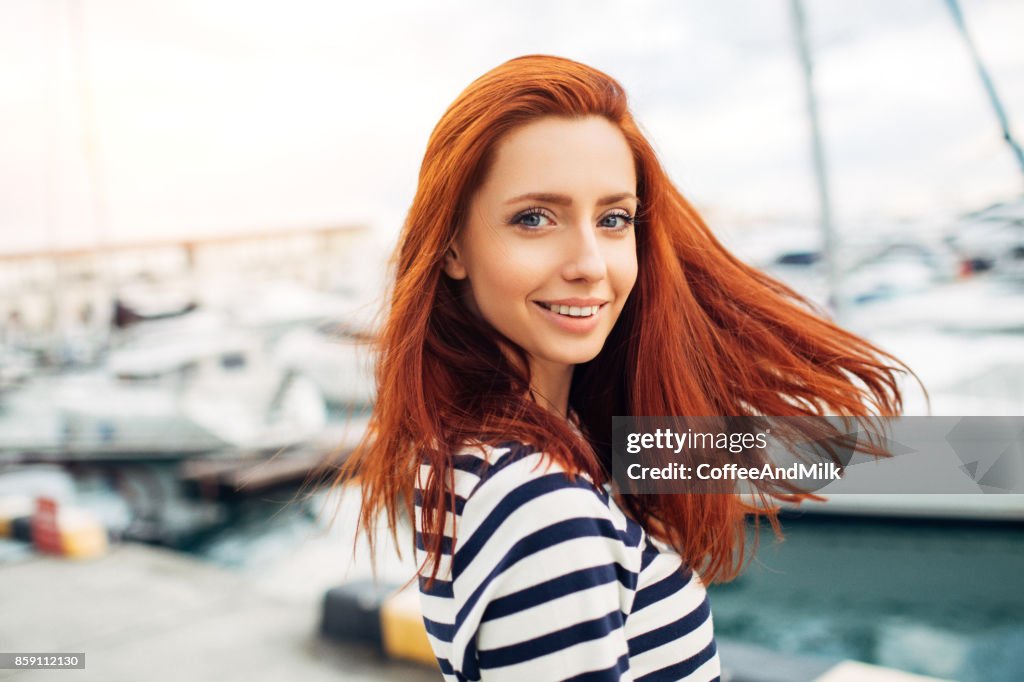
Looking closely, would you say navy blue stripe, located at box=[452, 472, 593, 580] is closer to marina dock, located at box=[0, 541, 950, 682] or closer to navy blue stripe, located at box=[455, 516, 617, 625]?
navy blue stripe, located at box=[455, 516, 617, 625]

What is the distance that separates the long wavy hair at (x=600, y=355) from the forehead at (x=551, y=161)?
0.05ft

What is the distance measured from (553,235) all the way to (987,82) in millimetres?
1772

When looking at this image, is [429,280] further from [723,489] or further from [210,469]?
[210,469]

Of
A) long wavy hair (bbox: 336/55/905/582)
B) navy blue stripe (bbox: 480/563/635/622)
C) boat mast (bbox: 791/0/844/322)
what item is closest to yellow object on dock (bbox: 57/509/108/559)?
long wavy hair (bbox: 336/55/905/582)

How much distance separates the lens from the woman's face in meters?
1.04

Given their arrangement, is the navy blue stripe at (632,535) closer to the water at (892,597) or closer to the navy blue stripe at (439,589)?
the navy blue stripe at (439,589)

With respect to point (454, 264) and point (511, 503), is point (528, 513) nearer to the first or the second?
point (511, 503)

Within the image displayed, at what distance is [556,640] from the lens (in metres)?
0.85

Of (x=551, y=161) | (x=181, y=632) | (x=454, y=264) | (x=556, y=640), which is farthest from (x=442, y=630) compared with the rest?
(x=181, y=632)

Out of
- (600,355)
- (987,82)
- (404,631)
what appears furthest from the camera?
(404,631)

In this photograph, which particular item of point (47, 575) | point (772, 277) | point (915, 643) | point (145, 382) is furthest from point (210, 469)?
point (772, 277)

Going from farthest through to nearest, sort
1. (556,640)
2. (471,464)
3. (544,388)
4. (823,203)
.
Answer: (823,203), (544,388), (471,464), (556,640)

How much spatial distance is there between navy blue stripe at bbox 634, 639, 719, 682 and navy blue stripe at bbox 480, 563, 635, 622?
0.70 feet

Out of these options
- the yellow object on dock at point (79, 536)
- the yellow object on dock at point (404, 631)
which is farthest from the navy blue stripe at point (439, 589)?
the yellow object on dock at point (79, 536)
